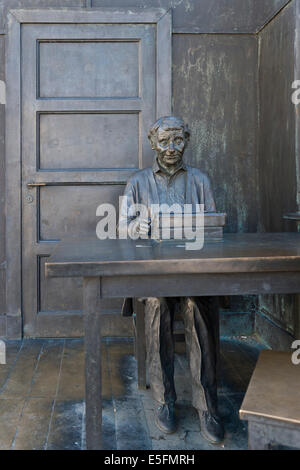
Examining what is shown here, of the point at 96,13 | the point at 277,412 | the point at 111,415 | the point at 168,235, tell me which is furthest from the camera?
the point at 96,13

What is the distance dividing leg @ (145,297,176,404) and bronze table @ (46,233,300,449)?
19.3 inches

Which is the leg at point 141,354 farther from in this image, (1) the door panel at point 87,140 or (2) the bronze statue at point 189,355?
(1) the door panel at point 87,140

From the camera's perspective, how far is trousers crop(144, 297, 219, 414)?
2.16 meters

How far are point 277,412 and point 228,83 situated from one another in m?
3.03

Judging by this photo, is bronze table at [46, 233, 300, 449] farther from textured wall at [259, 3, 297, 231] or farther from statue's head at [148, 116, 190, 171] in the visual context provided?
textured wall at [259, 3, 297, 231]

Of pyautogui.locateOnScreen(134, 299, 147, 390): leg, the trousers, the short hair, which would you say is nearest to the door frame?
the short hair

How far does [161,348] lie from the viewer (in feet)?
7.29

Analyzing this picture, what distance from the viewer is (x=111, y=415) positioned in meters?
2.32

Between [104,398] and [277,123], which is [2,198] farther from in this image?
[277,123]

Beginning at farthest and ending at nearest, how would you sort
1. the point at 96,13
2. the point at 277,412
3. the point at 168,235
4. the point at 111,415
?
the point at 96,13 → the point at 111,415 → the point at 168,235 → the point at 277,412

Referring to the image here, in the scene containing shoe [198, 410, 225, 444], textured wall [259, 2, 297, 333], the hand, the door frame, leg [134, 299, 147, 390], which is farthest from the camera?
the door frame

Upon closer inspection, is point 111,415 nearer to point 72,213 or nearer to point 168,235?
point 168,235

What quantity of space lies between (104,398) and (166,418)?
1.68 ft

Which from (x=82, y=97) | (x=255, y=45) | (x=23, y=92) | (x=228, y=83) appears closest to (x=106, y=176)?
(x=82, y=97)
